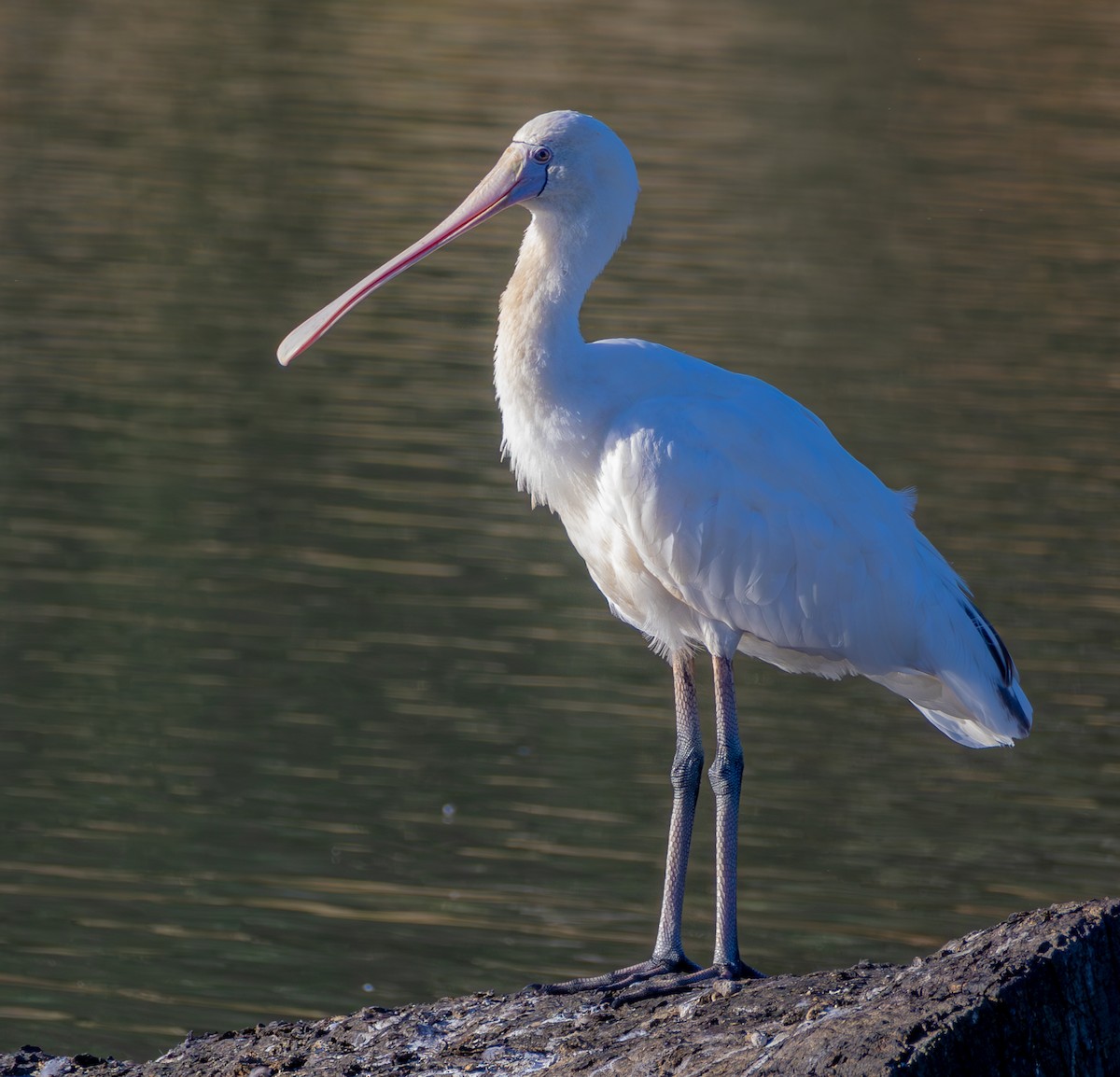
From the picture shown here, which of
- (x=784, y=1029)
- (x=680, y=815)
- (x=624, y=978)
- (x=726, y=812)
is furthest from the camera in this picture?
(x=680, y=815)

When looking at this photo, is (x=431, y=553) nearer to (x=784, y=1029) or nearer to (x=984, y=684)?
(x=984, y=684)

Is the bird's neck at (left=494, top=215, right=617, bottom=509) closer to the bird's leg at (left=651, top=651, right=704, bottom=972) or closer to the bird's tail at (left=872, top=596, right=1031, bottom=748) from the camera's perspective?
the bird's leg at (left=651, top=651, right=704, bottom=972)

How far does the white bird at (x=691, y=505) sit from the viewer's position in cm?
686

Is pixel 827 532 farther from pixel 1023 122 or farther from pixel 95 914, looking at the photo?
pixel 1023 122

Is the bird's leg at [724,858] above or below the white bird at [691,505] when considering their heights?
below

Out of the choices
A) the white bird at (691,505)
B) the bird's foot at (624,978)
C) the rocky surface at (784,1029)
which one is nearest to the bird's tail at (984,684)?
the white bird at (691,505)

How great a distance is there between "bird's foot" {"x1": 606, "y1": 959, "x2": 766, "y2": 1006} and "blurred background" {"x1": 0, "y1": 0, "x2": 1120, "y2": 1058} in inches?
66.8

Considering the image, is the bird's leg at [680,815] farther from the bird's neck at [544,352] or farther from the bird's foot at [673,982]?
the bird's neck at [544,352]

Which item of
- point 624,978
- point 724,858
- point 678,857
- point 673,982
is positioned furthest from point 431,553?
point 673,982

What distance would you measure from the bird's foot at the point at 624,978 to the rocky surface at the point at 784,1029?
3.7 inches

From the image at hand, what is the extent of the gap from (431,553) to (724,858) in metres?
5.85

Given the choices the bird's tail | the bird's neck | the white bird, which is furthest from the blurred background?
the bird's neck

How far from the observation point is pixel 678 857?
6961mm

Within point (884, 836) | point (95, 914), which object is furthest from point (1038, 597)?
point (95, 914)
